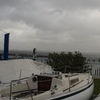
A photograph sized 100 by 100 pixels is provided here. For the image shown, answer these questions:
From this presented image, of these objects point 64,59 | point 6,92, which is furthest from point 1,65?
point 64,59

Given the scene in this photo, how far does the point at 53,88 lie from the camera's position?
7707mm

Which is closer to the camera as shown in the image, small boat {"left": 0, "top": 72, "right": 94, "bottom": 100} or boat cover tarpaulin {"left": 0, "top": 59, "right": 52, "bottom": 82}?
small boat {"left": 0, "top": 72, "right": 94, "bottom": 100}

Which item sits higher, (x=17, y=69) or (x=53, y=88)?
(x=17, y=69)

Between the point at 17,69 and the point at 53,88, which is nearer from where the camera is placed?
the point at 53,88

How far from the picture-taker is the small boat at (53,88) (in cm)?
738

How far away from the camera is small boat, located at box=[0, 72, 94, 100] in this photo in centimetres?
738

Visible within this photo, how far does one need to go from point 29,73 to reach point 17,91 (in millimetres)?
2600

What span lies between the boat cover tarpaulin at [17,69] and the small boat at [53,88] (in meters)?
1.50

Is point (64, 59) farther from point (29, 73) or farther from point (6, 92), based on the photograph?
point (6, 92)

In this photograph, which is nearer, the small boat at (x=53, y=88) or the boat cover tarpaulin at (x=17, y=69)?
the small boat at (x=53, y=88)

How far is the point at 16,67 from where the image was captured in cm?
1073

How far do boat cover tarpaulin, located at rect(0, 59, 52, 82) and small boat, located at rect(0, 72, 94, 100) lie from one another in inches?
59.2

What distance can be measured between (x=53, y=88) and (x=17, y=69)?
3511 mm

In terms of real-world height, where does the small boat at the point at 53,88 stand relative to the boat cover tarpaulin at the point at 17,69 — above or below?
below
